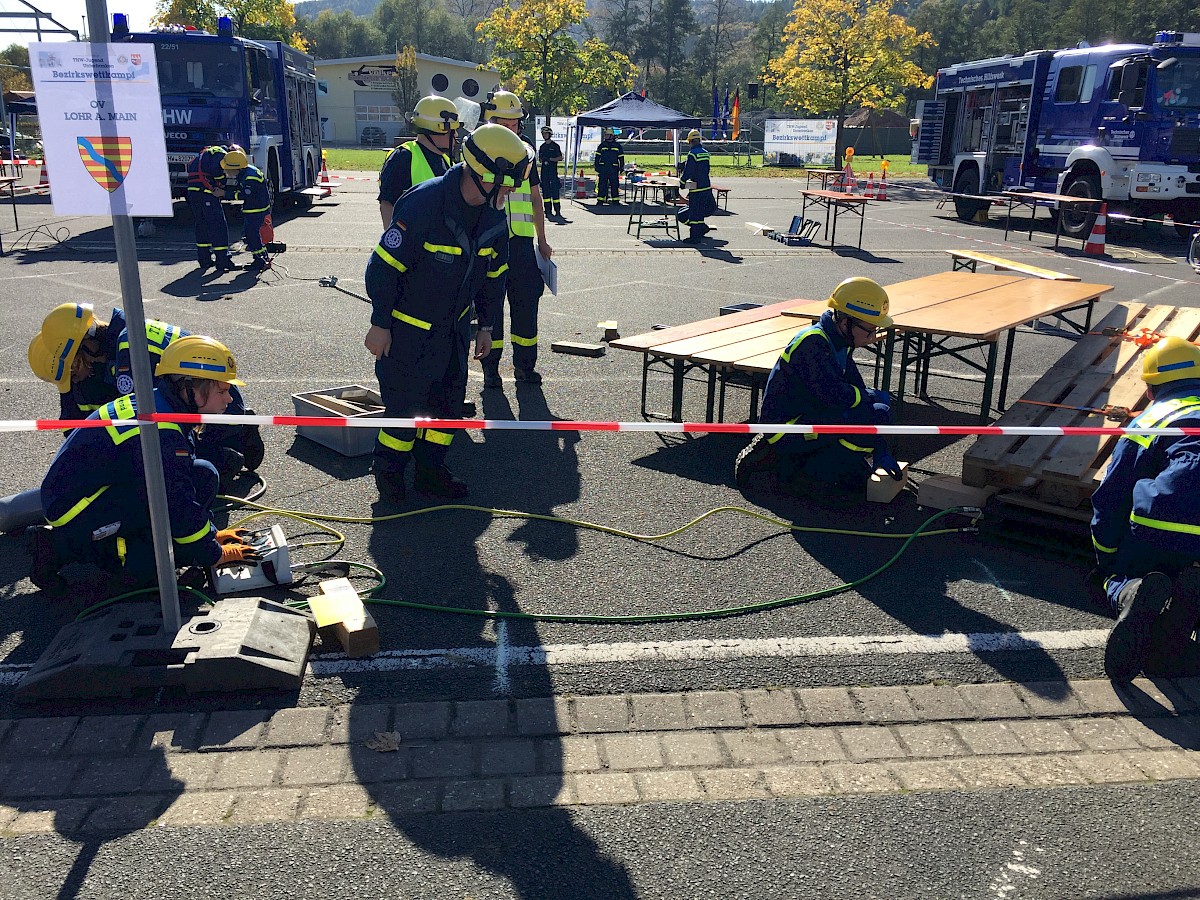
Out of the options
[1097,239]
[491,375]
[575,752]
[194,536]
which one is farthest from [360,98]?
[575,752]

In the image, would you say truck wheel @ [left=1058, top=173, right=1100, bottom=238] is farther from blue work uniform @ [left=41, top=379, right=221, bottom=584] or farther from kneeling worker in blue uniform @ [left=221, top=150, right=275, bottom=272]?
blue work uniform @ [left=41, top=379, right=221, bottom=584]

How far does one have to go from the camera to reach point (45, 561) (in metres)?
4.29

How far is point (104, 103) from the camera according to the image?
3.21 metres

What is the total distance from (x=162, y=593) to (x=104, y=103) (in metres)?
1.80

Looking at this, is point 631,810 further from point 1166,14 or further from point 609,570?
point 1166,14

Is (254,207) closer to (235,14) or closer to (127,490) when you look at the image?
(127,490)

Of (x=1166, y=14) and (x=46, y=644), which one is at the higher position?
(x=1166, y=14)

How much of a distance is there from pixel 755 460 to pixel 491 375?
2.85 m

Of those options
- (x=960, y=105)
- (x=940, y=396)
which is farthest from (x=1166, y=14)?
(x=940, y=396)

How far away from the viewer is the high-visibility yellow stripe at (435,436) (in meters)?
5.62

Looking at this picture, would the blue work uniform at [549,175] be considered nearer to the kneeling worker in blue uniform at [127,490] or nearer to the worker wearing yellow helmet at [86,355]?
the worker wearing yellow helmet at [86,355]

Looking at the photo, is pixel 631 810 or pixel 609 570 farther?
pixel 609 570

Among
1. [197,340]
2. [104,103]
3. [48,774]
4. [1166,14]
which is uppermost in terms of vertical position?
[1166,14]

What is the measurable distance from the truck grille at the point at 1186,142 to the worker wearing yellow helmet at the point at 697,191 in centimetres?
847
